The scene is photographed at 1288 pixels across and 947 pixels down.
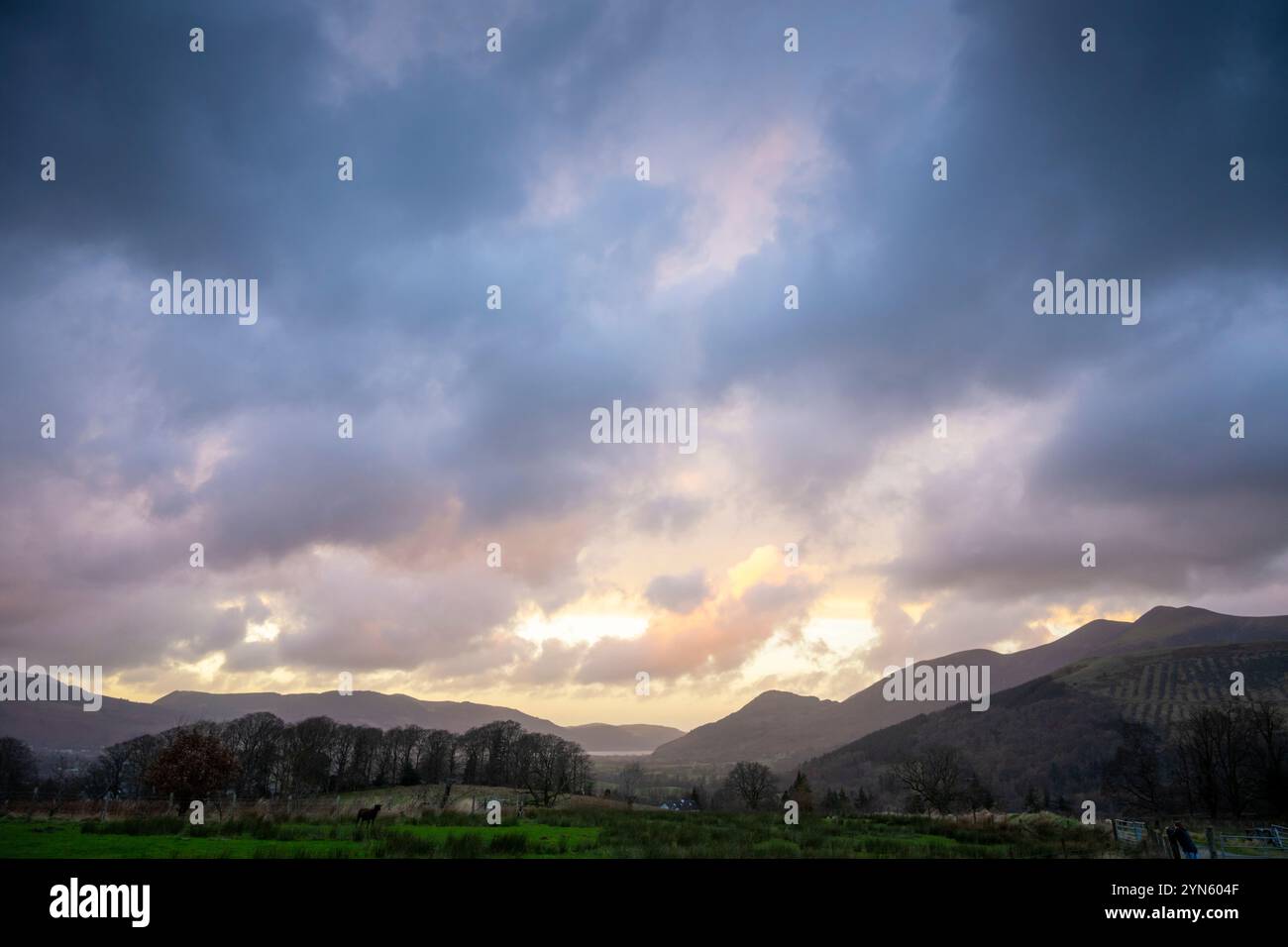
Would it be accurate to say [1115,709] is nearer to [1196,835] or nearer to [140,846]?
[1196,835]

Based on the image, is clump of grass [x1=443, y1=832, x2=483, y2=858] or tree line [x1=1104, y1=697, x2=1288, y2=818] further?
tree line [x1=1104, y1=697, x2=1288, y2=818]

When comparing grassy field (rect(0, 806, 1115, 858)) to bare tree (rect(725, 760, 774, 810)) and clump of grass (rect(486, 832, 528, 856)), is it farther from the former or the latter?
bare tree (rect(725, 760, 774, 810))

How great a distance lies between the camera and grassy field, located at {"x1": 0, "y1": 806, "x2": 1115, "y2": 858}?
27.4m

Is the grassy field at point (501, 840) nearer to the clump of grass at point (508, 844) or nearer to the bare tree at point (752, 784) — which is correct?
the clump of grass at point (508, 844)

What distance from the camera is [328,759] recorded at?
4505 inches

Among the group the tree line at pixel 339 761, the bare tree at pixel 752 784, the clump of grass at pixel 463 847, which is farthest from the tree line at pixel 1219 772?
the clump of grass at pixel 463 847

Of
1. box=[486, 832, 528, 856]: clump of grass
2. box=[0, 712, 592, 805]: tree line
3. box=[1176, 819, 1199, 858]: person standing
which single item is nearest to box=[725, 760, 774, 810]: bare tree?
box=[0, 712, 592, 805]: tree line

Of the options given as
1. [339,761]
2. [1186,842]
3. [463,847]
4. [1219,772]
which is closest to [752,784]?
[339,761]

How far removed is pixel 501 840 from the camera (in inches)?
1241

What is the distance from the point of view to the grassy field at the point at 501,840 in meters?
27.4

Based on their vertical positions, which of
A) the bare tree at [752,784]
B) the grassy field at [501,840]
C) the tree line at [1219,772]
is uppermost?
the grassy field at [501,840]

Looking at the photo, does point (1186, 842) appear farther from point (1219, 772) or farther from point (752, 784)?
point (1219, 772)
